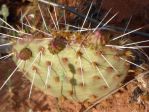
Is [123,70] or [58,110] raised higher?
[123,70]

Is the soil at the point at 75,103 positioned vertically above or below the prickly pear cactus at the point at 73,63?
below

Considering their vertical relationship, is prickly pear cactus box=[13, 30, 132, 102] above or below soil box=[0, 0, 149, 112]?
above

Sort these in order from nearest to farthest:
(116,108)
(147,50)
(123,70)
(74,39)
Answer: (74,39), (123,70), (116,108), (147,50)

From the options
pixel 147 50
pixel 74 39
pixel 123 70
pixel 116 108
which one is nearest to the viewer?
pixel 74 39

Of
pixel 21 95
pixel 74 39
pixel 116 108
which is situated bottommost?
pixel 116 108

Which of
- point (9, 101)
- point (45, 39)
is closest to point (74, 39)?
point (45, 39)

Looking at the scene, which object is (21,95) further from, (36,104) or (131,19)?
(131,19)

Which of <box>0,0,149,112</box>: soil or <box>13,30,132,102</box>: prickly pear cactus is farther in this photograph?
<box>0,0,149,112</box>: soil

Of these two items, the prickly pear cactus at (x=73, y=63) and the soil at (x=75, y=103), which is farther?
the soil at (x=75, y=103)
